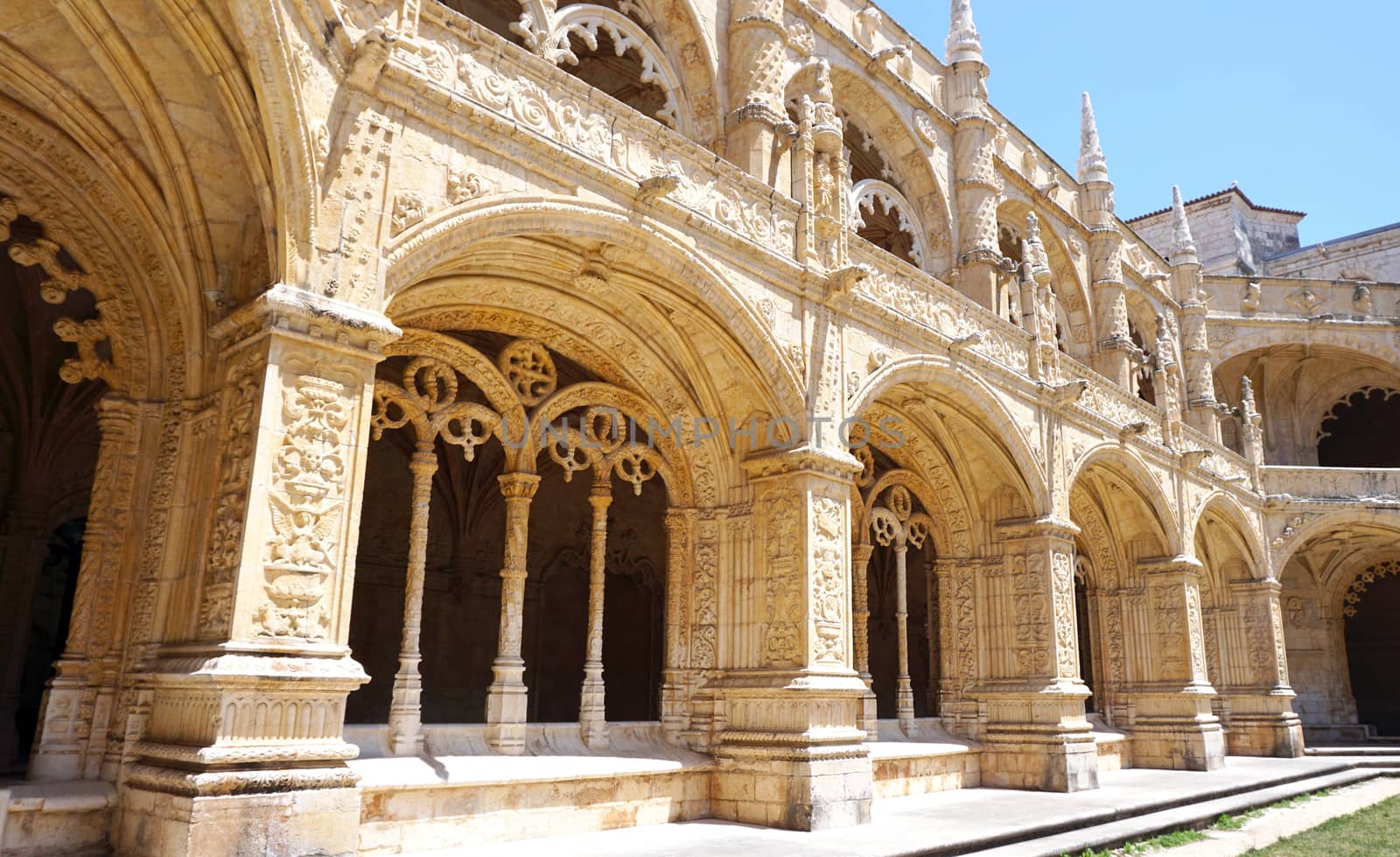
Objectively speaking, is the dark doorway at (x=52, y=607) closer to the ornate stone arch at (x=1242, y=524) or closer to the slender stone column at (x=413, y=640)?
the slender stone column at (x=413, y=640)

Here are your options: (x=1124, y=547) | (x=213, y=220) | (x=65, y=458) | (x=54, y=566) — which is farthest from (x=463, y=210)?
(x=1124, y=547)

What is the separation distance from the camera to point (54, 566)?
1236 centimetres

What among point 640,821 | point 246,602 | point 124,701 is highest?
point 246,602

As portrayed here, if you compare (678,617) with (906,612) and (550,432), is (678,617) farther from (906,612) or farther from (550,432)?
(906,612)

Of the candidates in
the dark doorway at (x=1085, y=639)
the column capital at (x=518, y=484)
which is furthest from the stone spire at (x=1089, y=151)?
the column capital at (x=518, y=484)

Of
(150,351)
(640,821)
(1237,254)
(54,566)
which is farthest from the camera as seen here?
(1237,254)

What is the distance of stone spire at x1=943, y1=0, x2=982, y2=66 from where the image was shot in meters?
14.6

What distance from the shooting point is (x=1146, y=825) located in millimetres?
9305

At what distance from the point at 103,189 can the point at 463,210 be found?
7.85 ft

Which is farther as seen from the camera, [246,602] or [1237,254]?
[1237,254]

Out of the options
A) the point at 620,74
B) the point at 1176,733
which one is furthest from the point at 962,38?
the point at 1176,733

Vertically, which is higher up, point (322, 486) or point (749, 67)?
point (749, 67)

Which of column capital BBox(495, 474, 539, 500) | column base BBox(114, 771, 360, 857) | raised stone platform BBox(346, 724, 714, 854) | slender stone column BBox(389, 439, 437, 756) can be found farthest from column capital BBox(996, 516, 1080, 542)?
column base BBox(114, 771, 360, 857)

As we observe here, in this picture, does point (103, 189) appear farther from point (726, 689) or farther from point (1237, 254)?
point (1237, 254)
